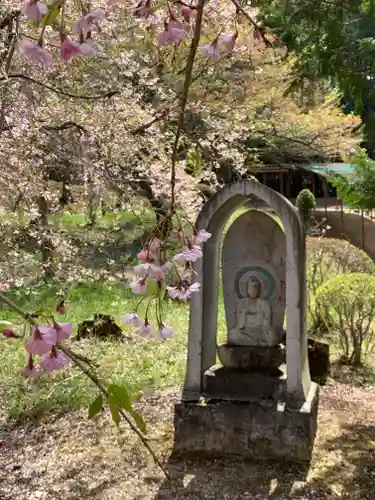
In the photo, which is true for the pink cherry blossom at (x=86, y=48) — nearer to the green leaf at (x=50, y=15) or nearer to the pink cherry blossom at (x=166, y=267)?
the green leaf at (x=50, y=15)

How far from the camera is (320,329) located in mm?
7391

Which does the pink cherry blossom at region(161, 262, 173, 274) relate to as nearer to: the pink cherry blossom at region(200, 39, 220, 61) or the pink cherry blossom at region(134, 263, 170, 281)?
the pink cherry blossom at region(134, 263, 170, 281)

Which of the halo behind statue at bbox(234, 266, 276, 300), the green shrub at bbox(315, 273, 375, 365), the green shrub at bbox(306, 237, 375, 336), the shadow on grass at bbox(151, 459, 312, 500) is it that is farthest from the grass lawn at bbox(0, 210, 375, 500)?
the green shrub at bbox(306, 237, 375, 336)

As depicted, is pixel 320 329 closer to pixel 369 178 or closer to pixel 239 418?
pixel 369 178

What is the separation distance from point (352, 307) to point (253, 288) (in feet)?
7.46

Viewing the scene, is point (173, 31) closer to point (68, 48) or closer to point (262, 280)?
point (68, 48)

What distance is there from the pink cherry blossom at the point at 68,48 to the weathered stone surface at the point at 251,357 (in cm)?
346

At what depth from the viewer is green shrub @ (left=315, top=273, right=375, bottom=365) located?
249 inches

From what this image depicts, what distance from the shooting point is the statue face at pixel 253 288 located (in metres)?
4.52

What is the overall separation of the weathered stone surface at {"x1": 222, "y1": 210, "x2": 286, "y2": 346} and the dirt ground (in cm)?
86

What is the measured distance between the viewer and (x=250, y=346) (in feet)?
14.8

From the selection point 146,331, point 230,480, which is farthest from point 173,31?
point 230,480

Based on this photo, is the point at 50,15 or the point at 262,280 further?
the point at 262,280

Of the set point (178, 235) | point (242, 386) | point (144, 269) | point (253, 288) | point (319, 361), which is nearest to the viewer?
point (144, 269)
